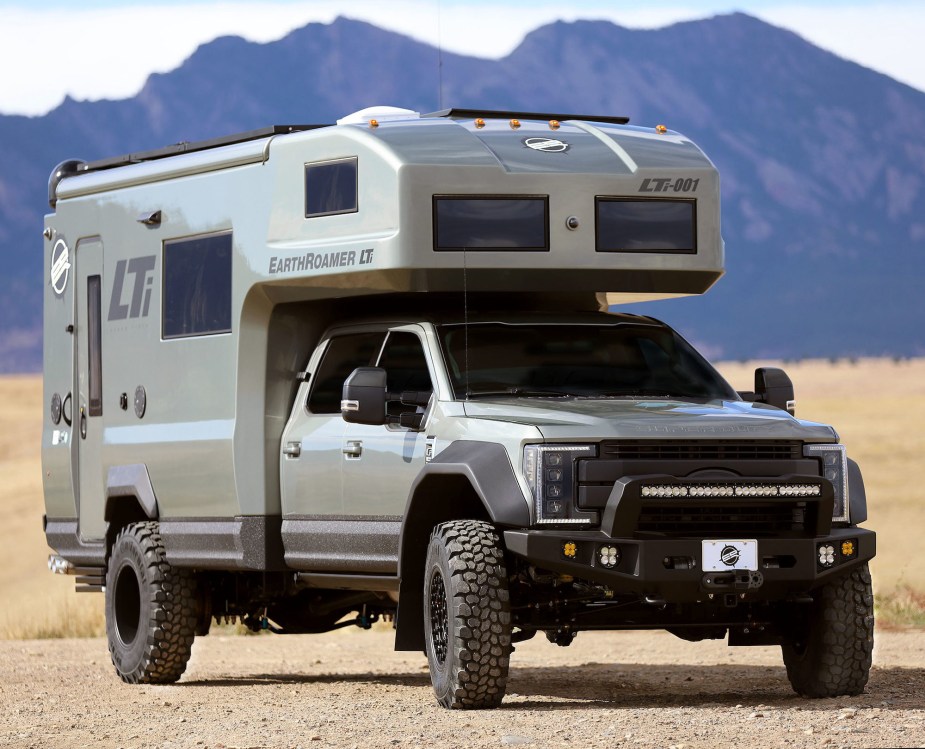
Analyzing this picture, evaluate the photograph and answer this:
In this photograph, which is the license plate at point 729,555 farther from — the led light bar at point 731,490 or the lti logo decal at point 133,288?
the lti logo decal at point 133,288

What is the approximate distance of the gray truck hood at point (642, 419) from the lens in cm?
933

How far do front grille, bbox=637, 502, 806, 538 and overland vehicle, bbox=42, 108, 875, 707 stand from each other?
0.04 ft

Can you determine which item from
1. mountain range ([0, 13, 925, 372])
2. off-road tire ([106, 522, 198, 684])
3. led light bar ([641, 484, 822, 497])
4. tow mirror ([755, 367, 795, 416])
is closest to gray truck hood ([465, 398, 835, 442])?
led light bar ([641, 484, 822, 497])

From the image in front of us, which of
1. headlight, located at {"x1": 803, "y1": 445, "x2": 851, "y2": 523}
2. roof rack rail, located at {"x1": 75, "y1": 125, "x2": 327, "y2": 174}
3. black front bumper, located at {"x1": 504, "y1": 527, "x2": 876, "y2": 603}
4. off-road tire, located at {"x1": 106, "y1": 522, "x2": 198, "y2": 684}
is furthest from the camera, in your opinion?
off-road tire, located at {"x1": 106, "y1": 522, "x2": 198, "y2": 684}

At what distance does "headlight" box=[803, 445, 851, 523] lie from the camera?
9.73 metres

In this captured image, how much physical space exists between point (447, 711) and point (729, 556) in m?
1.63

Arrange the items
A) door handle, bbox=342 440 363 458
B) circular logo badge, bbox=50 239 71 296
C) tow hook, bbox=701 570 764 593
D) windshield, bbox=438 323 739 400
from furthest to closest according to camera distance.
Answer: circular logo badge, bbox=50 239 71 296
door handle, bbox=342 440 363 458
windshield, bbox=438 323 739 400
tow hook, bbox=701 570 764 593

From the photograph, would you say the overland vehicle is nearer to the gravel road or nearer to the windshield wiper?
the windshield wiper

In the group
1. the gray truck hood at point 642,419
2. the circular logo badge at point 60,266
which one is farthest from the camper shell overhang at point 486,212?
the circular logo badge at point 60,266

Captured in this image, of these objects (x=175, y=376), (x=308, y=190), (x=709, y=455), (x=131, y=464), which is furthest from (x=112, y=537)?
(x=709, y=455)

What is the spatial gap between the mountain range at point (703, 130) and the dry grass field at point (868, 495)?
66.3 metres

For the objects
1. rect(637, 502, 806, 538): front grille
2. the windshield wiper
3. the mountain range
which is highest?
the mountain range

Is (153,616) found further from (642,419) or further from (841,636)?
(841,636)

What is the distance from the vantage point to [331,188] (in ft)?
35.7
